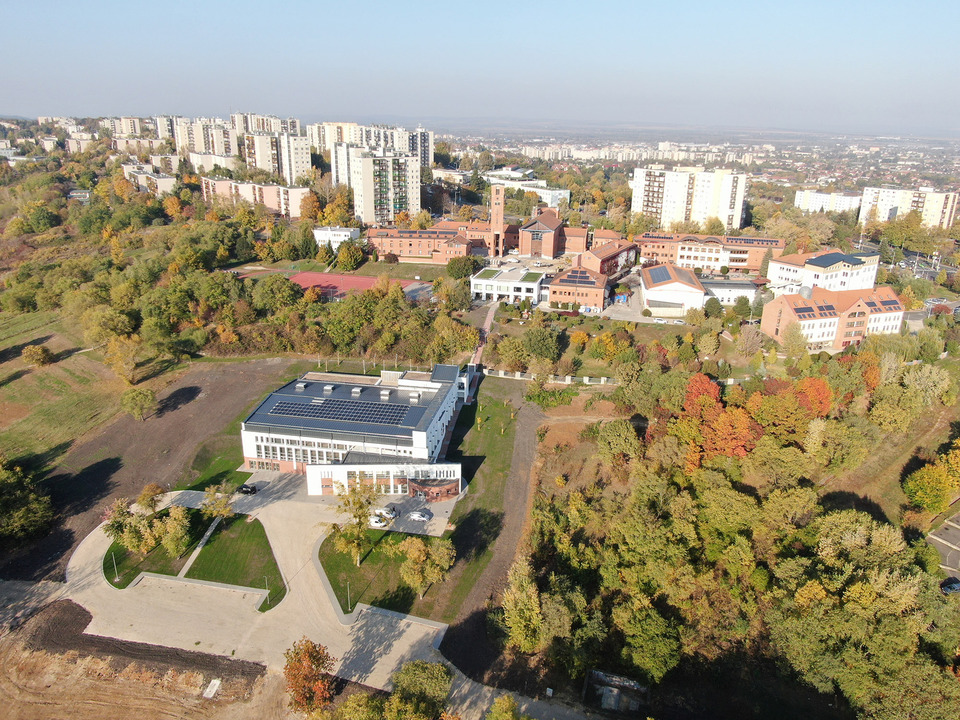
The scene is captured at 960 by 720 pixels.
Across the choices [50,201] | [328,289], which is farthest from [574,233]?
[50,201]

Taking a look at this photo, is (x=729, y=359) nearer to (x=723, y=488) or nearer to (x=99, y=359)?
(x=723, y=488)

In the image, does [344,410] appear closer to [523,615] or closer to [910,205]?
[523,615]

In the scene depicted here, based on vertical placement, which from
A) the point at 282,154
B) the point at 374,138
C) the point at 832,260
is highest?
the point at 374,138

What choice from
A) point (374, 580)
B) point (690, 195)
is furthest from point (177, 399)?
point (690, 195)

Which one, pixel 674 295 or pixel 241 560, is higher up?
pixel 674 295

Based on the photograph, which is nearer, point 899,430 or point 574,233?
point 899,430

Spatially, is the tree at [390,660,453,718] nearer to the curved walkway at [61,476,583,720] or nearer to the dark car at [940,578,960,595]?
the curved walkway at [61,476,583,720]
